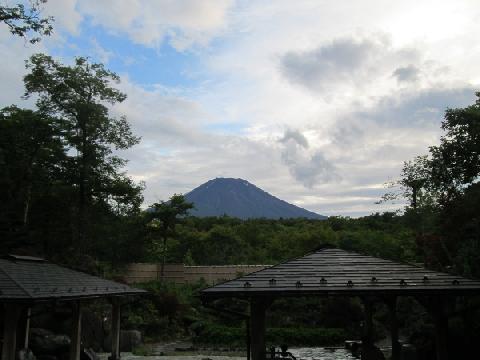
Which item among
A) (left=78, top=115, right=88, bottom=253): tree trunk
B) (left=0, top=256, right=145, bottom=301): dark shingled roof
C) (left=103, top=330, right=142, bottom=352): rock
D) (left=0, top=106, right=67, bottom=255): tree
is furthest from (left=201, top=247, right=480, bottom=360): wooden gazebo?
(left=78, top=115, right=88, bottom=253): tree trunk

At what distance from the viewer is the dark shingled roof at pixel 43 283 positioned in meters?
9.21

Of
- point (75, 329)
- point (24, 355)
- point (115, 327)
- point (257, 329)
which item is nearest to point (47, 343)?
point (115, 327)

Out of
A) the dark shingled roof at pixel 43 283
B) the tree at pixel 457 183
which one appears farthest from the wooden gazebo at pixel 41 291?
the tree at pixel 457 183

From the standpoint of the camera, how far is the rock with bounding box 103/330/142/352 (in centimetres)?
1925

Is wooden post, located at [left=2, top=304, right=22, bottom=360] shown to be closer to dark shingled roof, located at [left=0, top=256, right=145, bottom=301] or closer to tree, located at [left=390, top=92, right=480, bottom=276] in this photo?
dark shingled roof, located at [left=0, top=256, right=145, bottom=301]

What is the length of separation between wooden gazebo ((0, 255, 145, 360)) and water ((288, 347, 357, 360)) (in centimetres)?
630

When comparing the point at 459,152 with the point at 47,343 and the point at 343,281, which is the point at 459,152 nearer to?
the point at 343,281

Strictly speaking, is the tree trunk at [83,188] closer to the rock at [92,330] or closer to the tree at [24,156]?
the tree at [24,156]

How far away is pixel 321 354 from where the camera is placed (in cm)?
1716

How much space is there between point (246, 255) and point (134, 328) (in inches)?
635

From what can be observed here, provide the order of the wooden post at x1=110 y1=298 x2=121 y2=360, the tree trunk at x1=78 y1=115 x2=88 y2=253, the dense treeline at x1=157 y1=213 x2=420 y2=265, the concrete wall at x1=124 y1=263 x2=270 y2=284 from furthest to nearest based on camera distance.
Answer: the dense treeline at x1=157 y1=213 x2=420 y2=265 → the concrete wall at x1=124 y1=263 x2=270 y2=284 → the tree trunk at x1=78 y1=115 x2=88 y2=253 → the wooden post at x1=110 y1=298 x2=121 y2=360

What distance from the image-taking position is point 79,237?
2200 centimetres

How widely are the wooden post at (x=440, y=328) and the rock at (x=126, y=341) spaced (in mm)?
13623

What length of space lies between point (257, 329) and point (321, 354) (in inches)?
362
